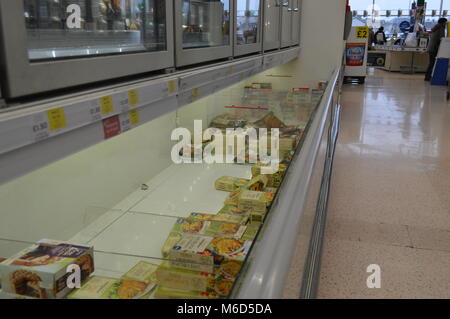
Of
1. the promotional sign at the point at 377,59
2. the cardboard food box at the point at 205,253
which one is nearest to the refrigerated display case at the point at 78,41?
the cardboard food box at the point at 205,253

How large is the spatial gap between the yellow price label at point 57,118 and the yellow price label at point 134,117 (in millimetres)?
341

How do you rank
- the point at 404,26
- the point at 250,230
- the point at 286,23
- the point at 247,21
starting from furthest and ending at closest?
the point at 404,26
the point at 286,23
the point at 247,21
the point at 250,230

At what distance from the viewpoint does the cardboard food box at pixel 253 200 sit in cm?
166

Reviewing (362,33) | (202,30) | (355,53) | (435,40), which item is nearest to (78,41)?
(202,30)

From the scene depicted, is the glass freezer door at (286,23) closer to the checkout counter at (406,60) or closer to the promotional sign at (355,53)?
the promotional sign at (355,53)

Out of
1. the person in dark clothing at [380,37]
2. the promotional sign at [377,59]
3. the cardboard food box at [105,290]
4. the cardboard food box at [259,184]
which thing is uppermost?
the person in dark clothing at [380,37]

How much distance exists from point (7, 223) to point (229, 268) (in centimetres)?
91

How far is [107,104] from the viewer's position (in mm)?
1087

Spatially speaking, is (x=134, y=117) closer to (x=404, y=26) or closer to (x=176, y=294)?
(x=176, y=294)

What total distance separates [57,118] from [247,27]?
7.00 ft

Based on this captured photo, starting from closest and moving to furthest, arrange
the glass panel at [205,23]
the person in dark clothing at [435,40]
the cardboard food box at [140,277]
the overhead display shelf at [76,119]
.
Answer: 1. the overhead display shelf at [76,119]
2. the cardboard food box at [140,277]
3. the glass panel at [205,23]
4. the person in dark clothing at [435,40]

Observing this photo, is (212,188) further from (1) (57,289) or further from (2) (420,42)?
(2) (420,42)

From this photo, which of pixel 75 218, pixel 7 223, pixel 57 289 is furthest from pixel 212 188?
pixel 57 289

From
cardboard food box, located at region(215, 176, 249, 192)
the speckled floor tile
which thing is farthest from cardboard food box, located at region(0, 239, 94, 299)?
the speckled floor tile
